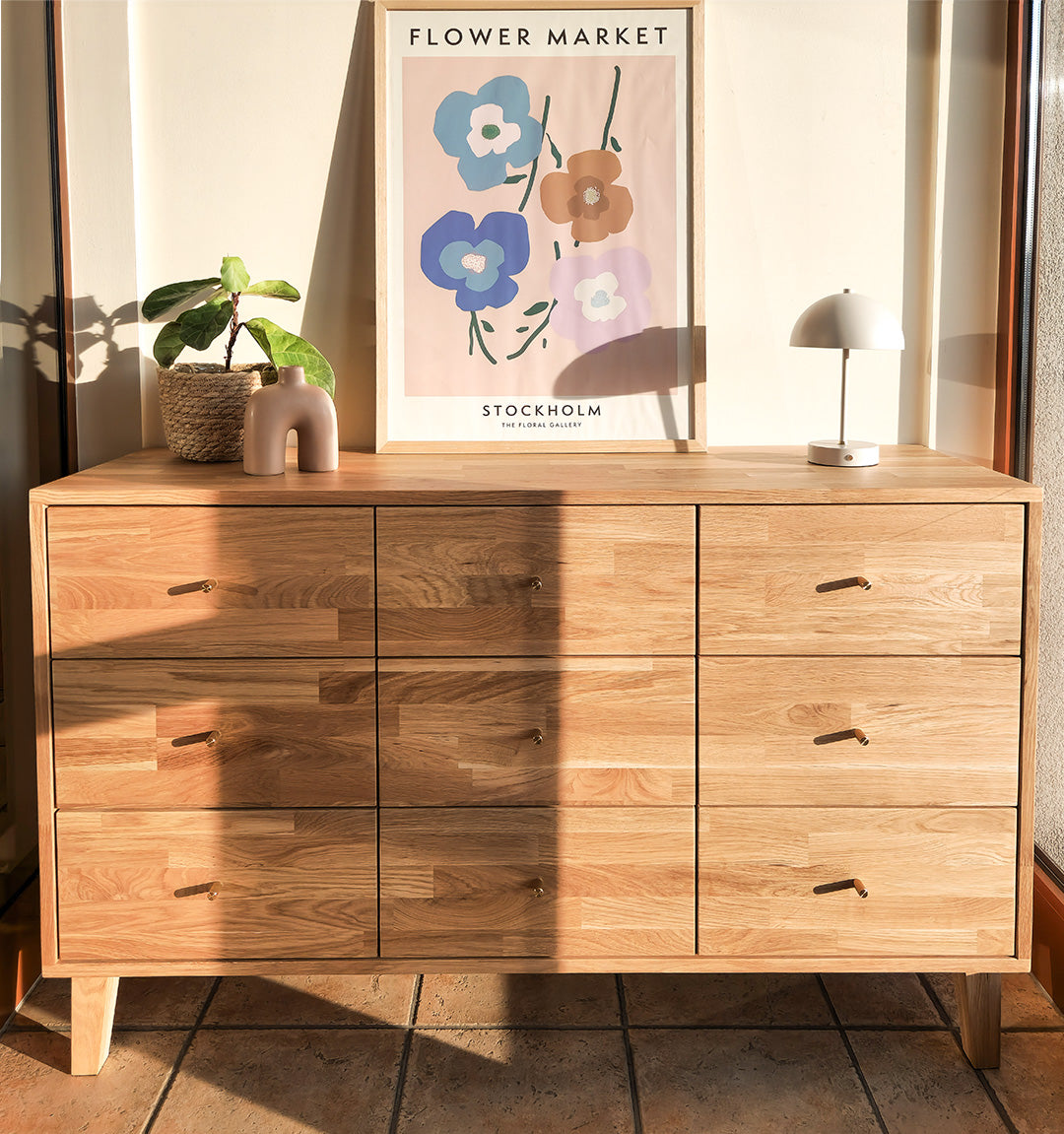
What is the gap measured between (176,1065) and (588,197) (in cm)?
164

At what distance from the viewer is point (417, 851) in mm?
1705

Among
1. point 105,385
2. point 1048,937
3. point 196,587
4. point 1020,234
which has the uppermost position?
point 1020,234

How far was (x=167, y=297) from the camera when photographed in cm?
184

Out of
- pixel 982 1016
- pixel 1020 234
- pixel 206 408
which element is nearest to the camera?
pixel 982 1016

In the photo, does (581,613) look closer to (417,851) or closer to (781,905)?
(417,851)

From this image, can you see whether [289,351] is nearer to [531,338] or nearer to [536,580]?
[531,338]

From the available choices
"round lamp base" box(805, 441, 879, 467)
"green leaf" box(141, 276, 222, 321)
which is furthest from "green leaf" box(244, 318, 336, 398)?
"round lamp base" box(805, 441, 879, 467)

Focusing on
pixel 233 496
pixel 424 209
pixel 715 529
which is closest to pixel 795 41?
pixel 424 209

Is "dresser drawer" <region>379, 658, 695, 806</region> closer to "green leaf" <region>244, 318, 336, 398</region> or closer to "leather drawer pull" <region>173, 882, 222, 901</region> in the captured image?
"leather drawer pull" <region>173, 882, 222, 901</region>

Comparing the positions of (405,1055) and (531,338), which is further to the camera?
(531,338)

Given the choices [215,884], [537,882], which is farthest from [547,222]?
[215,884]

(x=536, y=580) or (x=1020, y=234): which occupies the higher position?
(x=1020, y=234)

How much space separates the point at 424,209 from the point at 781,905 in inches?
53.1

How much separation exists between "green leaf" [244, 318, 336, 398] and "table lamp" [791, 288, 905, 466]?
0.80 metres
